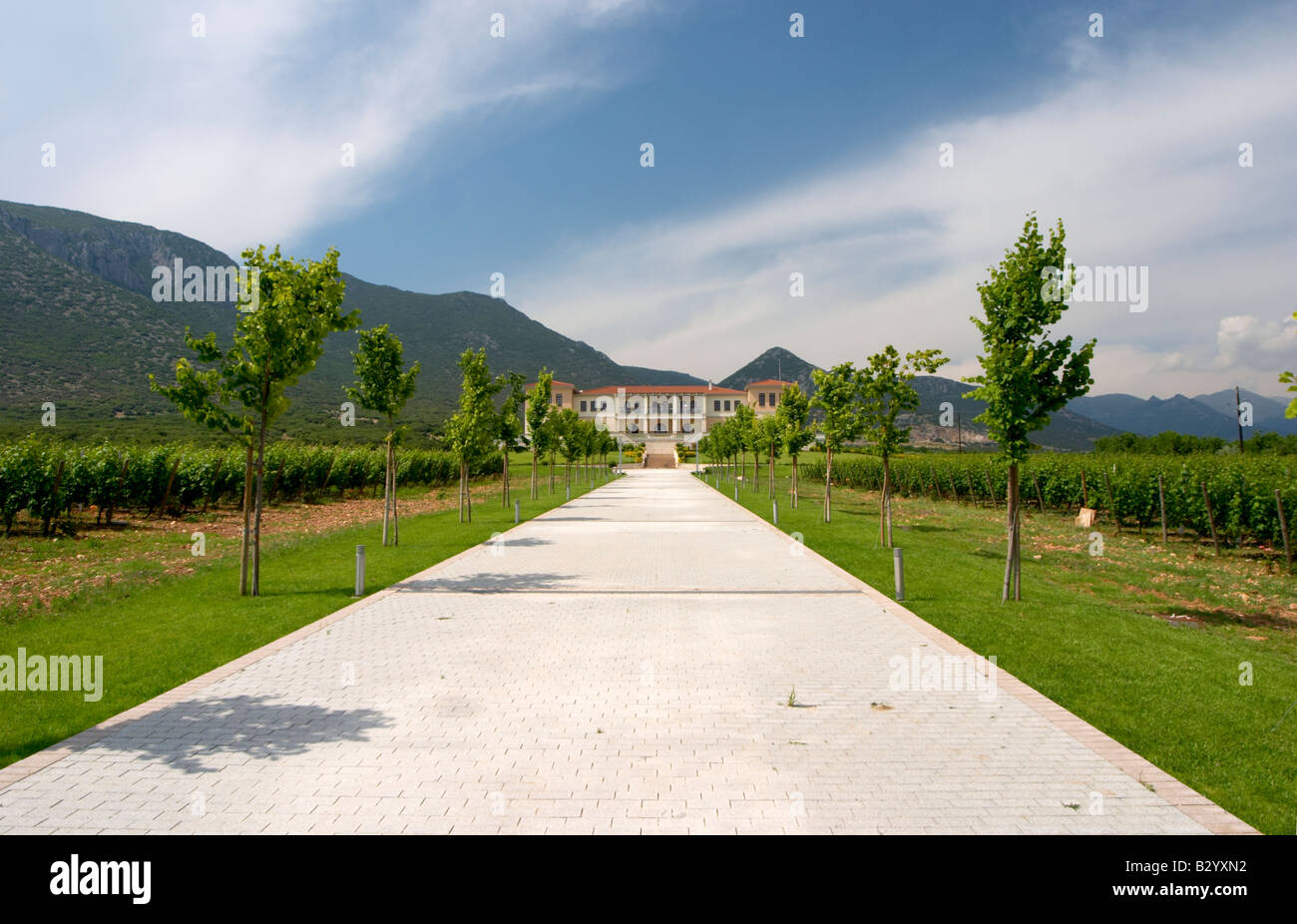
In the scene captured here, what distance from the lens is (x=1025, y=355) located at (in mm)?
9938

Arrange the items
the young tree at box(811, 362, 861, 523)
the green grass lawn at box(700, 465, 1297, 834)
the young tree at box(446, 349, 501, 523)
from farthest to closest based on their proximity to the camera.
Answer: the young tree at box(446, 349, 501, 523)
the young tree at box(811, 362, 861, 523)
the green grass lawn at box(700, 465, 1297, 834)

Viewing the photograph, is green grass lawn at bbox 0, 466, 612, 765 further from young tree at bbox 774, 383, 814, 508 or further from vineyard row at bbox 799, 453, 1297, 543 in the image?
young tree at bbox 774, 383, 814, 508

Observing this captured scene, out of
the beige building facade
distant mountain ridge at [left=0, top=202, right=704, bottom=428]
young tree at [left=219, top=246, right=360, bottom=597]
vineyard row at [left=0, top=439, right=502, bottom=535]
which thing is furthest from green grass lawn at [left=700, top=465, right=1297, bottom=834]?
the beige building facade

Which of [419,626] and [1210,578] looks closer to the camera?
[419,626]

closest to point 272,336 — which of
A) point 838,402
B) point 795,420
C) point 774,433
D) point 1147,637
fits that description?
point 1147,637

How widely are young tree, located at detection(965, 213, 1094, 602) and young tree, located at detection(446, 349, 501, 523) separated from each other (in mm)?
14990

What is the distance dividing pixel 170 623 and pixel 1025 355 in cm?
1219

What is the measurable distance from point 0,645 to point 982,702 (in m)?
10.5

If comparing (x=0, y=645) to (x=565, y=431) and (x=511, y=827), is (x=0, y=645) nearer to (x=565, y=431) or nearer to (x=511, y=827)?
(x=511, y=827)

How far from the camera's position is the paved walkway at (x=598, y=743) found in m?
4.17

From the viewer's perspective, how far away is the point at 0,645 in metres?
7.77

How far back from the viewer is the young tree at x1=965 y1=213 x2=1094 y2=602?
9.90 meters

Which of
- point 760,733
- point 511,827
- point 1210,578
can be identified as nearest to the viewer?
point 511,827

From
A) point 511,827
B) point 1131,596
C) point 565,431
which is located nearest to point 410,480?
point 565,431
